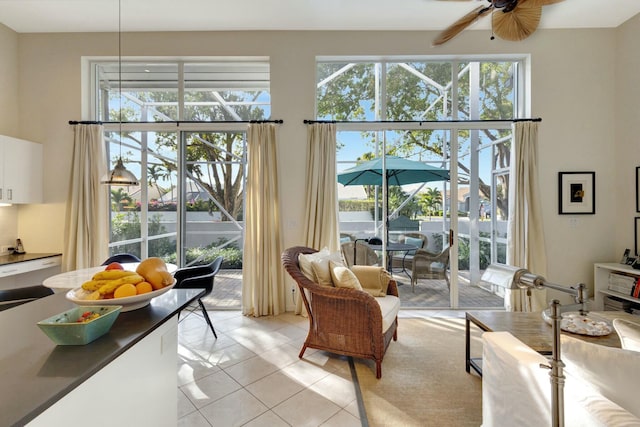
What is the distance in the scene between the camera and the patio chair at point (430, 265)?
145 inches

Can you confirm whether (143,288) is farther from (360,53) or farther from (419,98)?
(419,98)

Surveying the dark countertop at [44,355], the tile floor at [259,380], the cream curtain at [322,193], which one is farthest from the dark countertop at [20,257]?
the cream curtain at [322,193]

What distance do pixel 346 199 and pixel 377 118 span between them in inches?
46.9

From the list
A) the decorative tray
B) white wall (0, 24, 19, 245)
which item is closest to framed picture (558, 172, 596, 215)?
the decorative tray

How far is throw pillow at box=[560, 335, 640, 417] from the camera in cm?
95

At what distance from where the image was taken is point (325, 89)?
12.3 feet

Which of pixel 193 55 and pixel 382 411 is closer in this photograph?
pixel 382 411

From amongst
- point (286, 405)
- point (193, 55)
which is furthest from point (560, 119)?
point (193, 55)

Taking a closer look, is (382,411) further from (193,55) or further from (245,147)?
(193,55)

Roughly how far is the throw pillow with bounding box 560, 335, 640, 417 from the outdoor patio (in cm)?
272

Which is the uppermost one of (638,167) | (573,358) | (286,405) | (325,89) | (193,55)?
(193,55)

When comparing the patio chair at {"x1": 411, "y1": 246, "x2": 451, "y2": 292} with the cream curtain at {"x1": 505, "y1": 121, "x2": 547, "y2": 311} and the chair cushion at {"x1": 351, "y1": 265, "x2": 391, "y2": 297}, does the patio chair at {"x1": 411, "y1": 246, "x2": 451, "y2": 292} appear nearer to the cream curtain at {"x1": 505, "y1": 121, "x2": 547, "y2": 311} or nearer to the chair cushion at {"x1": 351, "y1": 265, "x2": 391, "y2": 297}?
the cream curtain at {"x1": 505, "y1": 121, "x2": 547, "y2": 311}

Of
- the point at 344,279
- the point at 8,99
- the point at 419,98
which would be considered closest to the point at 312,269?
the point at 344,279

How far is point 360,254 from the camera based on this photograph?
372cm
